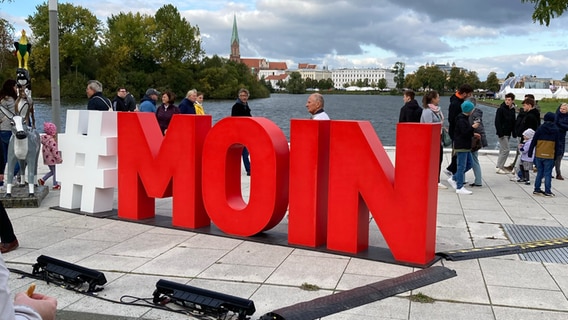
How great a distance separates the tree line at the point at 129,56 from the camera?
63.6m

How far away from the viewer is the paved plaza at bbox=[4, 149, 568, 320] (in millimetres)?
4398

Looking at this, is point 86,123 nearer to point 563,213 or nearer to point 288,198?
point 288,198

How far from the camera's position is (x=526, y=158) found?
420 inches

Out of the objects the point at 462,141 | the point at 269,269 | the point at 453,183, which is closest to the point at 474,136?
the point at 462,141

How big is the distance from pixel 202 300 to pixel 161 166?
335 cm

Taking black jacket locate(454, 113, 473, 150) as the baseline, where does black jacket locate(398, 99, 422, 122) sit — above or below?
above

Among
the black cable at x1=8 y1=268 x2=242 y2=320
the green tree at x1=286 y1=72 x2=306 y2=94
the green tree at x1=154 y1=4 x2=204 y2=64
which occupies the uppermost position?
the green tree at x1=154 y1=4 x2=204 y2=64

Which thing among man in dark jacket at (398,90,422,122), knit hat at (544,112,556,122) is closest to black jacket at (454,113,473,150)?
man in dark jacket at (398,90,422,122)

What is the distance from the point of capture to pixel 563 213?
828cm

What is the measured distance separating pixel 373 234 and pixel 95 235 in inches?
149

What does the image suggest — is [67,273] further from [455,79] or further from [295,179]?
[455,79]

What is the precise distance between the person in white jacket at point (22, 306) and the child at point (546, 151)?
31.3 feet

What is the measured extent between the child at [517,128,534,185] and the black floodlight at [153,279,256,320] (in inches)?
334

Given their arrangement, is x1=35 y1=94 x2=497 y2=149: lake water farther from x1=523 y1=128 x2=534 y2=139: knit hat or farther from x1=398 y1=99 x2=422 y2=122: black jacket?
x1=398 y1=99 x2=422 y2=122: black jacket
